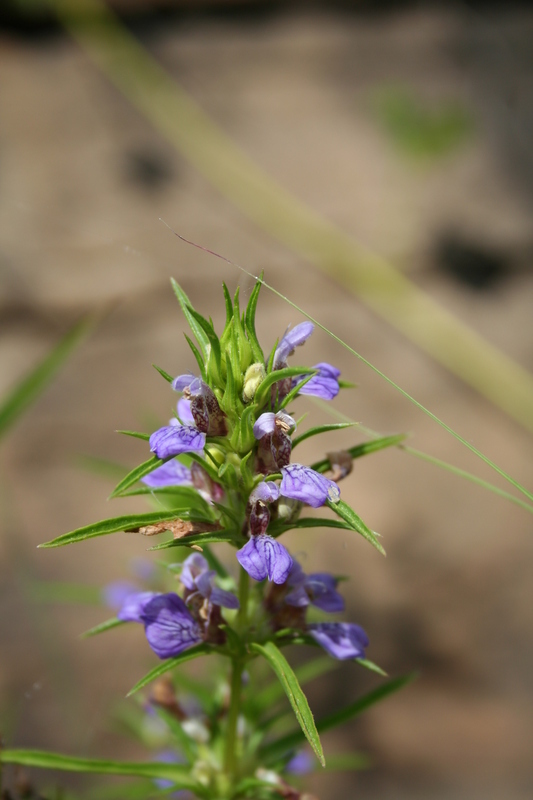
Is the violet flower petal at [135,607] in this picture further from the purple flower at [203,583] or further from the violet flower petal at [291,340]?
the violet flower petal at [291,340]

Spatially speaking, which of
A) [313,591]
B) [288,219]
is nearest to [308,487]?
[313,591]

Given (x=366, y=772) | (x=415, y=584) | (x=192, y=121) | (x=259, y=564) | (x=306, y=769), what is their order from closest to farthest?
(x=259, y=564) < (x=306, y=769) < (x=366, y=772) < (x=415, y=584) < (x=192, y=121)

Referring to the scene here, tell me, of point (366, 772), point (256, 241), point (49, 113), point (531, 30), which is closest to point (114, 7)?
point (49, 113)

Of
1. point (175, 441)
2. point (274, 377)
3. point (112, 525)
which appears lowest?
point (112, 525)

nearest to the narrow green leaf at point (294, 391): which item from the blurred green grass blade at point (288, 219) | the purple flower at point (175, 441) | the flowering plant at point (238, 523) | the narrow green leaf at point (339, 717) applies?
the flowering plant at point (238, 523)

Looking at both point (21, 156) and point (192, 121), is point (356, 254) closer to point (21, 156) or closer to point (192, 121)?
point (192, 121)

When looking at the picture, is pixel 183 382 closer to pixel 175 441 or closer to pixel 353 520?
pixel 175 441

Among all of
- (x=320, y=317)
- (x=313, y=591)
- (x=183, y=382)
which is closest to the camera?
(x=183, y=382)

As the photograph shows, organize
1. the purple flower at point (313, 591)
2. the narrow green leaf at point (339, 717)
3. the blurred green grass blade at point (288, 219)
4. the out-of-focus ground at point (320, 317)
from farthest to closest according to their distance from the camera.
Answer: the blurred green grass blade at point (288, 219) → the out-of-focus ground at point (320, 317) → the narrow green leaf at point (339, 717) → the purple flower at point (313, 591)
